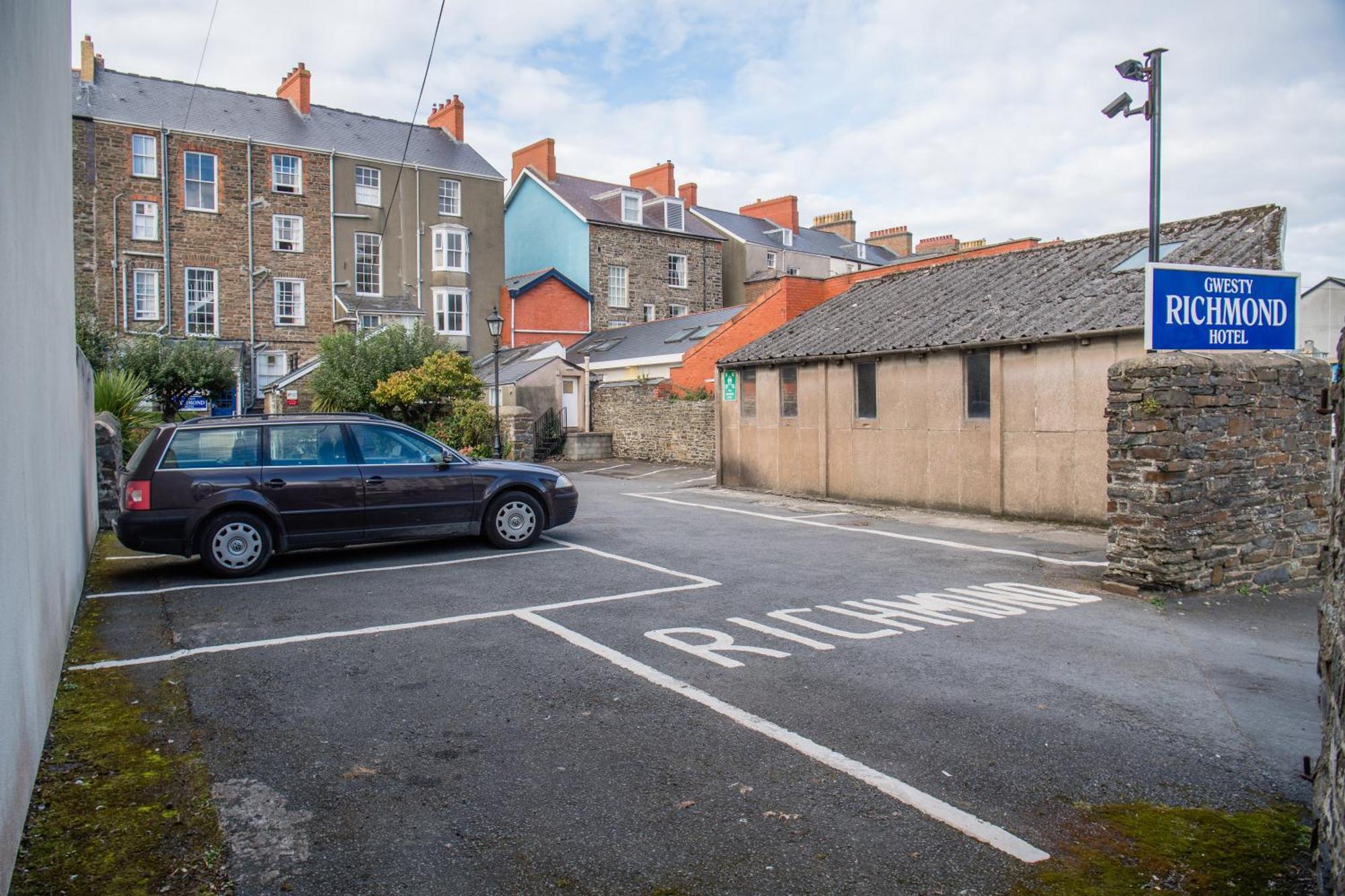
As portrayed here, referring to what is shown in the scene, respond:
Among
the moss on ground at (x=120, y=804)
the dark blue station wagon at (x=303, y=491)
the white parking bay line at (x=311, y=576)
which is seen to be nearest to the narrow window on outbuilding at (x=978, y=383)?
the dark blue station wagon at (x=303, y=491)

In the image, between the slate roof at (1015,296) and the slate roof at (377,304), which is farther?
the slate roof at (377,304)

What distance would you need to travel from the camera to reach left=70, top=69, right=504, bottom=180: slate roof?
34.6m

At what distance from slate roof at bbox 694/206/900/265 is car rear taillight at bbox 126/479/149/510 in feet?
134

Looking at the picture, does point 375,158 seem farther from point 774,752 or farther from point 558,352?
point 774,752

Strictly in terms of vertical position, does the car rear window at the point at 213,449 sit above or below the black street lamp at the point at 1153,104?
below

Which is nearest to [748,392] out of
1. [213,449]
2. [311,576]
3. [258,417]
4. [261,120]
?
[258,417]

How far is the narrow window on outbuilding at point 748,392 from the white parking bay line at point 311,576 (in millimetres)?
10109

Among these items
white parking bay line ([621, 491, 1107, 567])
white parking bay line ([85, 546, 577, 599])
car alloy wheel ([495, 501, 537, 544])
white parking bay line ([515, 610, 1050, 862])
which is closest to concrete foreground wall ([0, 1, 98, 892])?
white parking bay line ([85, 546, 577, 599])

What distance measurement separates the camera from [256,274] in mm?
36719

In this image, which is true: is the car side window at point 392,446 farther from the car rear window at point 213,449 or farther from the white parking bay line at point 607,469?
the white parking bay line at point 607,469

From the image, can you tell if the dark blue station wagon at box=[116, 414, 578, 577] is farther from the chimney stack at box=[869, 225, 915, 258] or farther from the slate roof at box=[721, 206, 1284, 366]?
the chimney stack at box=[869, 225, 915, 258]

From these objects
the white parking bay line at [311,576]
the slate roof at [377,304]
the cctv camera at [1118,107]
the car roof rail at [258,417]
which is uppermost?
the slate roof at [377,304]

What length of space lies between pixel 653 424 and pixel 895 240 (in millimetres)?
33168

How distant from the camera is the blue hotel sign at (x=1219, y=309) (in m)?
9.36
